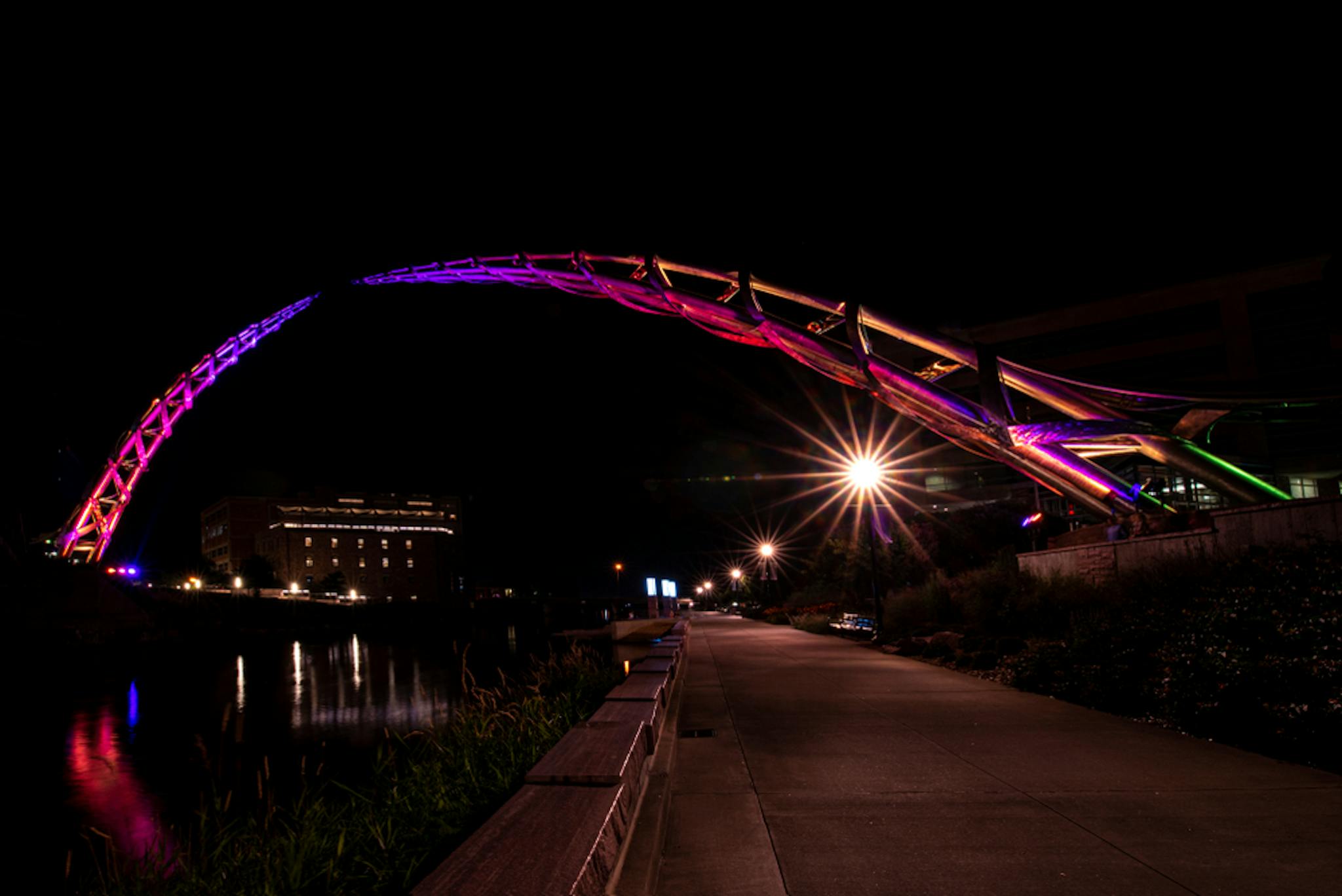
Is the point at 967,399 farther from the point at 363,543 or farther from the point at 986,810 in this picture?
the point at 363,543

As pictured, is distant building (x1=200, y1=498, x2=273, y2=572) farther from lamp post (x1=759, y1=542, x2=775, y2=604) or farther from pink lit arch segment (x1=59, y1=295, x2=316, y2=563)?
lamp post (x1=759, y1=542, x2=775, y2=604)

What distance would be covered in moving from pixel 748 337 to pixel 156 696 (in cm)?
2420

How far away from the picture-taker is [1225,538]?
12.5 m

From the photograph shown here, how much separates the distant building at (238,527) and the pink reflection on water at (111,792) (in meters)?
133

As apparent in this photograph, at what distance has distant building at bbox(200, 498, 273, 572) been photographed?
5379 inches

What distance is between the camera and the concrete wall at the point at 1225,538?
35.9 ft

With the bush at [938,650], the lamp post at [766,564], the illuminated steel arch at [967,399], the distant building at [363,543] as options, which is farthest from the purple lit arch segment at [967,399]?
the distant building at [363,543]

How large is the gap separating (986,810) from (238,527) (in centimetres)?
15697

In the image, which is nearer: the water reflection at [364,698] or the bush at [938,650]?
the bush at [938,650]

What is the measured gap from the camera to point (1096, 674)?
934 cm

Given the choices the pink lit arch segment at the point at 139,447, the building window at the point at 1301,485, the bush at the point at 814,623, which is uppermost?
the pink lit arch segment at the point at 139,447

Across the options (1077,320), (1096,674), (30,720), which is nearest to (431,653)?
(30,720)

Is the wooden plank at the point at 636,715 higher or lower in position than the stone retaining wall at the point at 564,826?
lower

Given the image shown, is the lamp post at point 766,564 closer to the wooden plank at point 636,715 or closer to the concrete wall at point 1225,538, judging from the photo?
the concrete wall at point 1225,538
